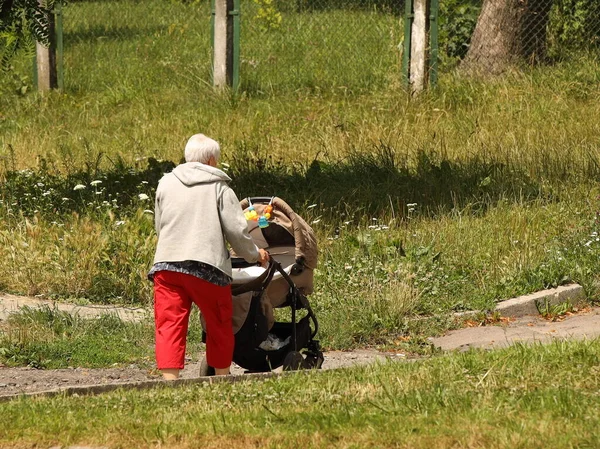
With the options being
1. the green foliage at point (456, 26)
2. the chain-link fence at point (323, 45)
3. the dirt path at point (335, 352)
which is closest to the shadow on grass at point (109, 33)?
the chain-link fence at point (323, 45)

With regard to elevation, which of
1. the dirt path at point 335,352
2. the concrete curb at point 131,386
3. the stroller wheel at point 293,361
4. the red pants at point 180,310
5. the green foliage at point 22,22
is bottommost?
the dirt path at point 335,352

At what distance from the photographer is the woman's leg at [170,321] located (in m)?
6.57

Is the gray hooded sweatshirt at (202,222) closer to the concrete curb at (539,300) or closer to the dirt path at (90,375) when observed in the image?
the dirt path at (90,375)

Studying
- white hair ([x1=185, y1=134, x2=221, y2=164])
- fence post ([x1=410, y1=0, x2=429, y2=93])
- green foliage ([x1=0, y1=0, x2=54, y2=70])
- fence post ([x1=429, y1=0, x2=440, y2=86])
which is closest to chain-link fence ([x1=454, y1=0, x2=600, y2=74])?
fence post ([x1=429, y1=0, x2=440, y2=86])

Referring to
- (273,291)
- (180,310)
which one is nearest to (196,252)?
(180,310)

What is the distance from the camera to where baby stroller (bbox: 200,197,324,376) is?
6789 mm

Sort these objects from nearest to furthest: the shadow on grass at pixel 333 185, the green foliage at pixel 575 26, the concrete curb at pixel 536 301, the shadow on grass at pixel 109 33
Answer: the concrete curb at pixel 536 301 < the shadow on grass at pixel 333 185 < the green foliage at pixel 575 26 < the shadow on grass at pixel 109 33

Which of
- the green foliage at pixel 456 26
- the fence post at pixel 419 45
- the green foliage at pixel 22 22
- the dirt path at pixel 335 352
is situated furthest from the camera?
the green foliage at pixel 456 26

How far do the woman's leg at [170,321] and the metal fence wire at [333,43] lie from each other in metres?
9.30

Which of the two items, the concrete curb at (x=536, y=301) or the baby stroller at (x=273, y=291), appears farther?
the concrete curb at (x=536, y=301)

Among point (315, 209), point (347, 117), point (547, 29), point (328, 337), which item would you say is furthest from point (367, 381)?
point (547, 29)

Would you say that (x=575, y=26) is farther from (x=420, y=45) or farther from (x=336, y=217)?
(x=336, y=217)

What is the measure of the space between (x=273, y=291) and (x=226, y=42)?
8.80 meters

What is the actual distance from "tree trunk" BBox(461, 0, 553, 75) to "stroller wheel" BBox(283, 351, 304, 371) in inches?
381
